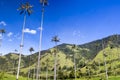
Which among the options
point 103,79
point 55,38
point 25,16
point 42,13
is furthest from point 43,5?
point 103,79

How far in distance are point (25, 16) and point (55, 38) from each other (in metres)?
67.9

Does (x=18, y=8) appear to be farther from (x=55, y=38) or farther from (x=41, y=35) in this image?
(x=55, y=38)

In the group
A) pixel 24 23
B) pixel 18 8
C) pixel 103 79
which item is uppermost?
pixel 18 8

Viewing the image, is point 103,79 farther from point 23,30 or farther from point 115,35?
point 23,30

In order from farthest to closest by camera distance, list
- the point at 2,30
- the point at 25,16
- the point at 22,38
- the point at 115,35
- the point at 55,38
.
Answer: the point at 115,35 < the point at 2,30 < the point at 55,38 < the point at 25,16 < the point at 22,38

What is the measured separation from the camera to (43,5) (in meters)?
76.4

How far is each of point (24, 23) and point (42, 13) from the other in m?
8.04

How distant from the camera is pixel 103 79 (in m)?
162

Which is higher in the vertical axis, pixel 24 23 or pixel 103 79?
pixel 24 23

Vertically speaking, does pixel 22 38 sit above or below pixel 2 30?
below

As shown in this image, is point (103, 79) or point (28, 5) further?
point (103, 79)

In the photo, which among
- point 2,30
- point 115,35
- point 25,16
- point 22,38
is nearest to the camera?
point 22,38

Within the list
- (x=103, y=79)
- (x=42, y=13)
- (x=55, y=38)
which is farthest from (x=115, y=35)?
(x=42, y=13)

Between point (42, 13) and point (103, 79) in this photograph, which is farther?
point (103, 79)
